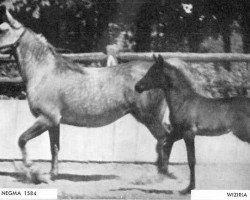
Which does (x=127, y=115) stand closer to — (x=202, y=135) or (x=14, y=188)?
(x=202, y=135)

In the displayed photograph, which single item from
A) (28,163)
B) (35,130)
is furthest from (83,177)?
(35,130)

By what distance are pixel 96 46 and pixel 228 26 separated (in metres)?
1.40

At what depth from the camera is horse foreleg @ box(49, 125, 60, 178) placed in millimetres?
5211

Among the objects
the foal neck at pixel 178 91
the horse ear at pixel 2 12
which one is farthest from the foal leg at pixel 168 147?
the horse ear at pixel 2 12

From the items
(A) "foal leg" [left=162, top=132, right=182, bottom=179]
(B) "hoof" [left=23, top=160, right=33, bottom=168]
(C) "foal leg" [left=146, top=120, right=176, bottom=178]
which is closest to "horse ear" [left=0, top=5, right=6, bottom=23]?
(B) "hoof" [left=23, top=160, right=33, bottom=168]

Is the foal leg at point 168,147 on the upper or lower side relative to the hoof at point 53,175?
upper

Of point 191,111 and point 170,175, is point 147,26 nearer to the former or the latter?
point 191,111

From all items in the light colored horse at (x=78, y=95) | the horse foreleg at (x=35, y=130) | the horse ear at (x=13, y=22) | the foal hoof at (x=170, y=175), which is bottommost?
the foal hoof at (x=170, y=175)

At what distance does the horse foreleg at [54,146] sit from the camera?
17.1 feet

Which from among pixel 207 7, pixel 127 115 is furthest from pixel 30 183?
pixel 207 7

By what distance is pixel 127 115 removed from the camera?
5.39 meters

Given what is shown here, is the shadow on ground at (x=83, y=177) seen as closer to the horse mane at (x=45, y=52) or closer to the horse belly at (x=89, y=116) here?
the horse belly at (x=89, y=116)

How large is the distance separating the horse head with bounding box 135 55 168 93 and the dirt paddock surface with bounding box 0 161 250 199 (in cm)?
83

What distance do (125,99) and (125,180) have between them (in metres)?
0.77
